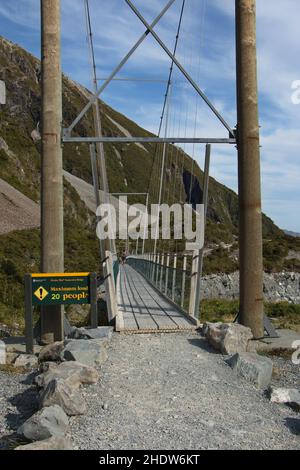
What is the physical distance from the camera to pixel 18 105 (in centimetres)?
10262

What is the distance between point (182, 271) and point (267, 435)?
5457 millimetres

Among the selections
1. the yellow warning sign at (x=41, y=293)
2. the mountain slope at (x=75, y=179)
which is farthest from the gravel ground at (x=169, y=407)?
the mountain slope at (x=75, y=179)

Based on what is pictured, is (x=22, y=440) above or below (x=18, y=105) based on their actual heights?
below

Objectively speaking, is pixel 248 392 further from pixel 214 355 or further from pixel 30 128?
pixel 30 128

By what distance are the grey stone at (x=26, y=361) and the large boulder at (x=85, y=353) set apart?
29.4 inches

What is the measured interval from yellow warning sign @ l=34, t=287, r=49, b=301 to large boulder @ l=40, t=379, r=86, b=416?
2.61 m

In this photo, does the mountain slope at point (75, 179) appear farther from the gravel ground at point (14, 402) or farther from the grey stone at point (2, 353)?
the gravel ground at point (14, 402)

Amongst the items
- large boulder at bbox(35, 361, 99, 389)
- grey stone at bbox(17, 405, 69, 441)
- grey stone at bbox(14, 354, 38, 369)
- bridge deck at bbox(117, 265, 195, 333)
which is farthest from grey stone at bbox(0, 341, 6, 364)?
grey stone at bbox(17, 405, 69, 441)

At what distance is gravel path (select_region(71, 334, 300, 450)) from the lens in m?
3.83

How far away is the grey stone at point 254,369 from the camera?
5289mm

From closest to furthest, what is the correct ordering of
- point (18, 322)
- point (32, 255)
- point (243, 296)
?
point (243, 296) → point (18, 322) → point (32, 255)

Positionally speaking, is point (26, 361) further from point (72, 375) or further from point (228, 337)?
point (228, 337)

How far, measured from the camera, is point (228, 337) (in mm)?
6309
